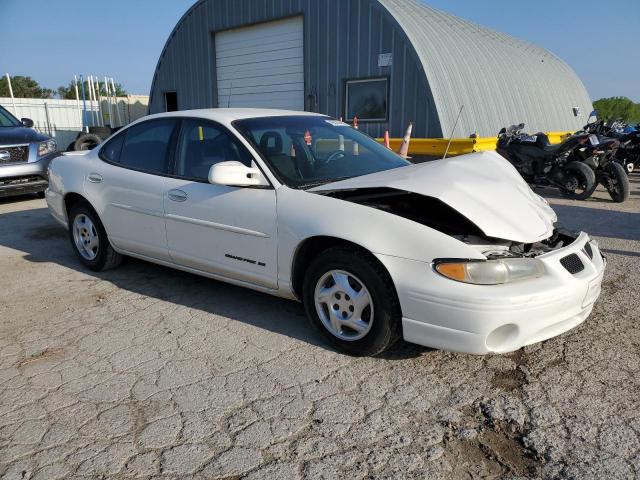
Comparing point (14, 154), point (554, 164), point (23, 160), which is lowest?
point (554, 164)

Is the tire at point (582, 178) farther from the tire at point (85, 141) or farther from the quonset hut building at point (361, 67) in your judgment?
the tire at point (85, 141)

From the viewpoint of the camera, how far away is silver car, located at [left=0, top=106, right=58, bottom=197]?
28.8ft

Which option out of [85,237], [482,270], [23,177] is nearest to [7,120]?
[23,177]

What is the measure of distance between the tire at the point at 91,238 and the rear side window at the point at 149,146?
67 centimetres

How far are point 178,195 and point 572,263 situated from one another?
2.78 meters

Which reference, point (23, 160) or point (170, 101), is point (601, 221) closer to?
point (23, 160)

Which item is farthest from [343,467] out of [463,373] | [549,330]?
[549,330]

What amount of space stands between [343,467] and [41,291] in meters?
3.51

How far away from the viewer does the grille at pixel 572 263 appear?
10.2ft

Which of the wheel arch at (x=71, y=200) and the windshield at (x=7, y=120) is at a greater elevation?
the windshield at (x=7, y=120)

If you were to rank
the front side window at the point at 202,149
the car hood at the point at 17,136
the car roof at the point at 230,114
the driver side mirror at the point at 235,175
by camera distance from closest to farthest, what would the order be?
the driver side mirror at the point at 235,175
the front side window at the point at 202,149
the car roof at the point at 230,114
the car hood at the point at 17,136

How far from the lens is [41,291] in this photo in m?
4.68

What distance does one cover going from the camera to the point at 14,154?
29.4 feet

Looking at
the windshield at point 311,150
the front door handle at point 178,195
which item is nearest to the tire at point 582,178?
the windshield at point 311,150
